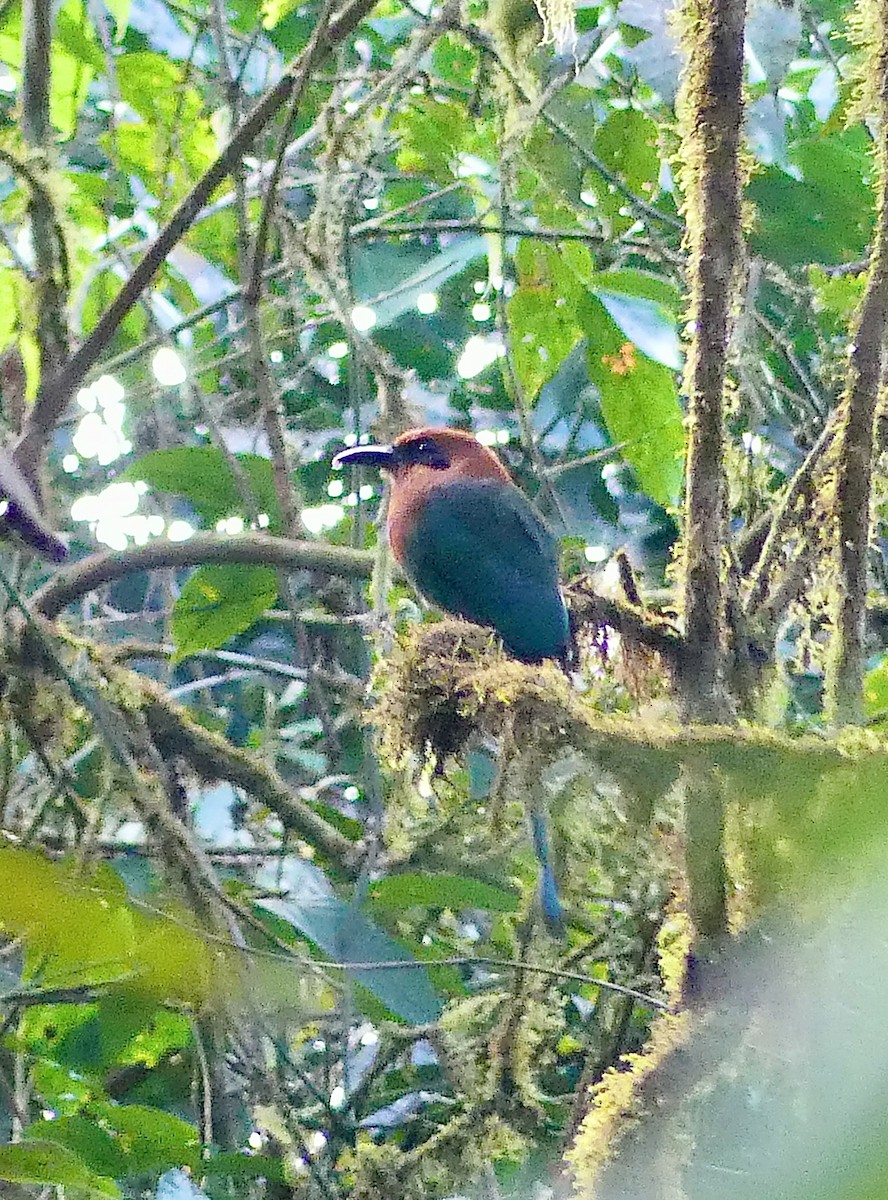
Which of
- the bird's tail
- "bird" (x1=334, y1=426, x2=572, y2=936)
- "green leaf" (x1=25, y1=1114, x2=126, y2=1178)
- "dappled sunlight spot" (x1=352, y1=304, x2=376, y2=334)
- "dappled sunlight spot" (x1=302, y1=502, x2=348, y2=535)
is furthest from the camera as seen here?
"dappled sunlight spot" (x1=302, y1=502, x2=348, y2=535)

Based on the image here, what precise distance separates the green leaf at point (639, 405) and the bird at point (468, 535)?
0.27 m

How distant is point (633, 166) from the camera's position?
7.50ft

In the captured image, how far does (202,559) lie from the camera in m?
2.19

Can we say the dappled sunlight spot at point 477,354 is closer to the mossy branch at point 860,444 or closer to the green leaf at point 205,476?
the green leaf at point 205,476

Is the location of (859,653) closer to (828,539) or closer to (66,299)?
(828,539)

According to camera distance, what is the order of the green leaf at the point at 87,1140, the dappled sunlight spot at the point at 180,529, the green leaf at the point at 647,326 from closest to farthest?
the green leaf at the point at 87,1140, the green leaf at the point at 647,326, the dappled sunlight spot at the point at 180,529

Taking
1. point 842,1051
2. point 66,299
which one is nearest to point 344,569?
point 66,299

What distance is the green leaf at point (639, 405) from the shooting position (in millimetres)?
1972

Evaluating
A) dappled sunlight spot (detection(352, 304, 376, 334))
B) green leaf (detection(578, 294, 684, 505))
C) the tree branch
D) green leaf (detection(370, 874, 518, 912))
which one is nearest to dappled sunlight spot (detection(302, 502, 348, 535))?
dappled sunlight spot (detection(352, 304, 376, 334))

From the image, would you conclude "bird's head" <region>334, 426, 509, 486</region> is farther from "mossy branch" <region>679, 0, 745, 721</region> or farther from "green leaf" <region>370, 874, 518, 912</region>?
"mossy branch" <region>679, 0, 745, 721</region>

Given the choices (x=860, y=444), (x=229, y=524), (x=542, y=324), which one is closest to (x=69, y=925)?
(x=860, y=444)

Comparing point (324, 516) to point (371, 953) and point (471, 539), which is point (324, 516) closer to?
point (471, 539)

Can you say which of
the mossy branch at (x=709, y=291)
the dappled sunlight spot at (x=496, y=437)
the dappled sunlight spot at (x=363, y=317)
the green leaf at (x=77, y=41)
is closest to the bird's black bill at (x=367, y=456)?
the dappled sunlight spot at (x=363, y=317)

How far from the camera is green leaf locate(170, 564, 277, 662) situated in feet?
7.54
